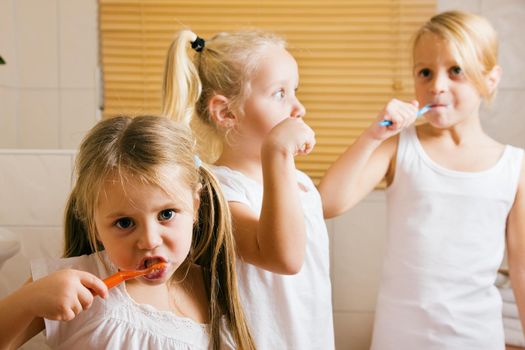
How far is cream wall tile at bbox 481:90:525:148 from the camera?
1.90 meters

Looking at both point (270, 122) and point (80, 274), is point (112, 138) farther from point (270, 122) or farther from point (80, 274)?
point (270, 122)

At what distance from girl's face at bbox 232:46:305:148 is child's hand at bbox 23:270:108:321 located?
1.40ft

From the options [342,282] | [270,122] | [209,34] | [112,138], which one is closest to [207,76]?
[270,122]

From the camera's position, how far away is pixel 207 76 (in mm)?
1107

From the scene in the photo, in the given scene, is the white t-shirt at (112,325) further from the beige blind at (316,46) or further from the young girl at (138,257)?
the beige blind at (316,46)

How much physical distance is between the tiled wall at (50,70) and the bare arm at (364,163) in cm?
100

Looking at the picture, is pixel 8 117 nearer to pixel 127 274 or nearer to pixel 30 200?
pixel 30 200

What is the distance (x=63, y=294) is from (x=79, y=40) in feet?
4.53

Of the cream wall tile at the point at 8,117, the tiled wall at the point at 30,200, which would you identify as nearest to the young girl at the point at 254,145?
the tiled wall at the point at 30,200

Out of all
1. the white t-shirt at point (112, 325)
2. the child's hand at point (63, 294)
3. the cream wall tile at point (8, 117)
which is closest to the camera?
the child's hand at point (63, 294)

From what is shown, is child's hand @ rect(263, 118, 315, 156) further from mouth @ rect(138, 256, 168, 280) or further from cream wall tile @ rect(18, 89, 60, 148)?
cream wall tile @ rect(18, 89, 60, 148)

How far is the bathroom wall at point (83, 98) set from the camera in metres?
1.90

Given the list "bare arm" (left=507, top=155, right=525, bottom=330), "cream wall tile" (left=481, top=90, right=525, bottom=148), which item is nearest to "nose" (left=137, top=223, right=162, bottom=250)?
"bare arm" (left=507, top=155, right=525, bottom=330)

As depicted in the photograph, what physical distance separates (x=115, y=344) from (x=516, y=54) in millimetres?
1579
